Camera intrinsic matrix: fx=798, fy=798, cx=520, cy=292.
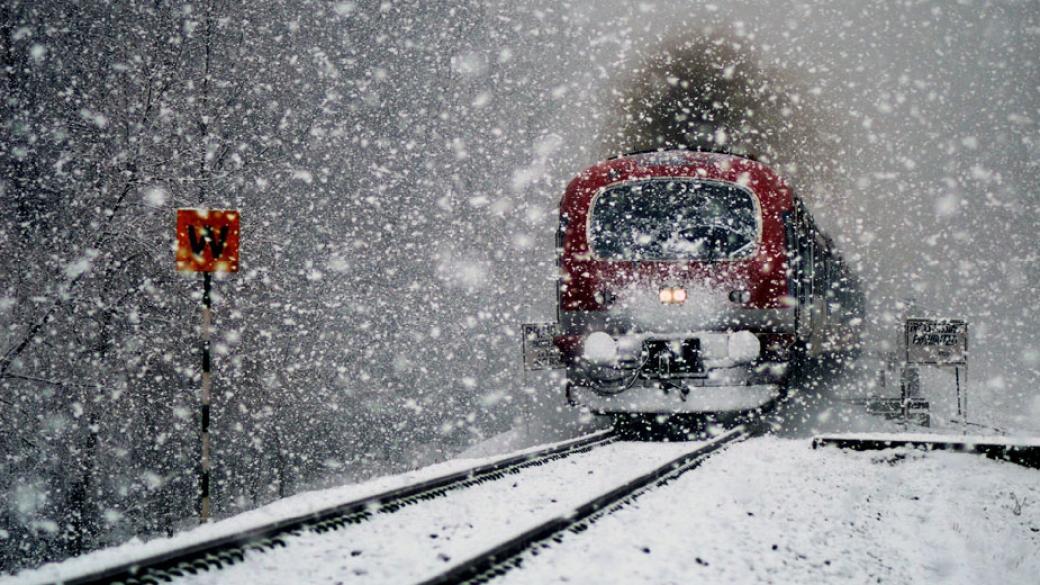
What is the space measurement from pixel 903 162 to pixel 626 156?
34.0 metres

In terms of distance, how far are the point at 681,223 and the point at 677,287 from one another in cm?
81

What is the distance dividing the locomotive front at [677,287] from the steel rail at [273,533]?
2.80 m

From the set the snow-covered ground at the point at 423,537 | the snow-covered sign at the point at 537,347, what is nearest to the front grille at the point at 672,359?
the snow-covered ground at the point at 423,537

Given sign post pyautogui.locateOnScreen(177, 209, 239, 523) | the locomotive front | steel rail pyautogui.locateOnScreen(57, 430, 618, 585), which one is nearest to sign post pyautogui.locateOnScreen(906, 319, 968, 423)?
the locomotive front

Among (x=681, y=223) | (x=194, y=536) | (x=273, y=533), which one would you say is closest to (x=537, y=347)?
(x=681, y=223)

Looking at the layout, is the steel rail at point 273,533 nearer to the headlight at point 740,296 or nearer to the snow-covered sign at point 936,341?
the headlight at point 740,296

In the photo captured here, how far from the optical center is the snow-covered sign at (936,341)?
1202cm

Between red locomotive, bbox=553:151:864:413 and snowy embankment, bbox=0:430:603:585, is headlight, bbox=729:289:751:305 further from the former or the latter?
snowy embankment, bbox=0:430:603:585

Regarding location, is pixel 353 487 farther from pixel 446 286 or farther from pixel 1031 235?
pixel 1031 235

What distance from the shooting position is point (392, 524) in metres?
4.66

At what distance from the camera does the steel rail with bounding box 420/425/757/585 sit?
134 inches

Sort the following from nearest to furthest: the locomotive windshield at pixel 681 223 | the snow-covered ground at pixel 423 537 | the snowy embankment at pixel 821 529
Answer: the snow-covered ground at pixel 423 537 < the snowy embankment at pixel 821 529 < the locomotive windshield at pixel 681 223

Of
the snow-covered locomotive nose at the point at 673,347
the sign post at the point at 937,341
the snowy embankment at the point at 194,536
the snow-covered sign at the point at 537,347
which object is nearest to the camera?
the snowy embankment at the point at 194,536

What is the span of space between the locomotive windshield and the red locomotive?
0.01 metres
